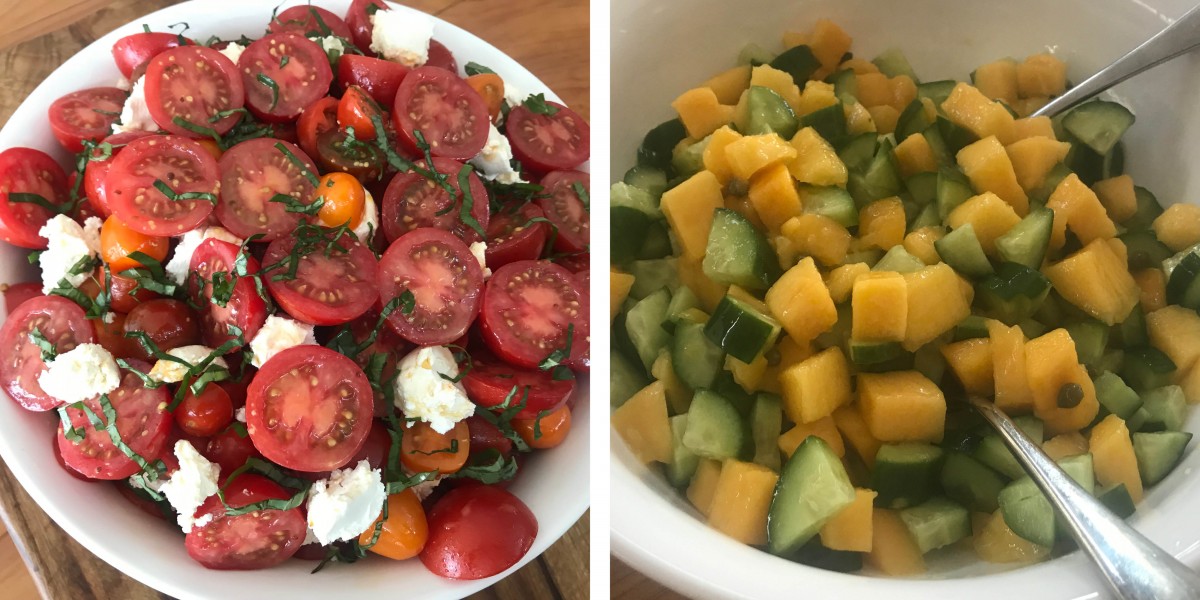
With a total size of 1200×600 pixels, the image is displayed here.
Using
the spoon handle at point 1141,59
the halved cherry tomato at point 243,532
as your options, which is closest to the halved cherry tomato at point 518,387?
the halved cherry tomato at point 243,532

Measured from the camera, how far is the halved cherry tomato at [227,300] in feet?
3.06

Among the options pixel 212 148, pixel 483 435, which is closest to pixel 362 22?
pixel 212 148

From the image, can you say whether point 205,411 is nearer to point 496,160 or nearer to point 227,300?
point 227,300

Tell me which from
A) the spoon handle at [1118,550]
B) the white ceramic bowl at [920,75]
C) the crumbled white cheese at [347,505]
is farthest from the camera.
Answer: the crumbled white cheese at [347,505]

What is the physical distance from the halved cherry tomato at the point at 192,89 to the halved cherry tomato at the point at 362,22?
18cm

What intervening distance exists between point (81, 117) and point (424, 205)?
1.43ft

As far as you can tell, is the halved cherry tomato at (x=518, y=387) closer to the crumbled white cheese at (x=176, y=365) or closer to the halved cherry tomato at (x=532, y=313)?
the halved cherry tomato at (x=532, y=313)

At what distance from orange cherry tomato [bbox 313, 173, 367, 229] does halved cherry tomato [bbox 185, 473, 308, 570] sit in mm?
304

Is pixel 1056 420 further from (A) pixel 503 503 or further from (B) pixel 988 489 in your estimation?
(A) pixel 503 503

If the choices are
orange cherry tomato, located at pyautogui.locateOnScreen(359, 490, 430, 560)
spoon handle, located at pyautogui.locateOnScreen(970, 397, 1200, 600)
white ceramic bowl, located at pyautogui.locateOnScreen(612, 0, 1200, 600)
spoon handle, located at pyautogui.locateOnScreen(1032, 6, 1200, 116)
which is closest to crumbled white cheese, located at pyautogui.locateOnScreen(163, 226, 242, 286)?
orange cherry tomato, located at pyautogui.locateOnScreen(359, 490, 430, 560)

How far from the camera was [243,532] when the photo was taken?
0.89 m

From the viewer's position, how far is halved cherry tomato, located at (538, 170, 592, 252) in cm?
112

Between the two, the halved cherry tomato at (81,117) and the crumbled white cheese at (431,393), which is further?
the halved cherry tomato at (81,117)

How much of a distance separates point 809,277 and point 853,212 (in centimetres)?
16
